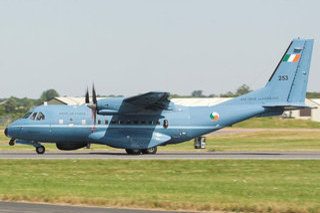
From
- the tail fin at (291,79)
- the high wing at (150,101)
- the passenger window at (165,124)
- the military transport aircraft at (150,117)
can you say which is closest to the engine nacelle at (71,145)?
the military transport aircraft at (150,117)

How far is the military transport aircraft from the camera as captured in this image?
36594 mm

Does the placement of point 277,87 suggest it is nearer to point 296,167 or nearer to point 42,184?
point 296,167

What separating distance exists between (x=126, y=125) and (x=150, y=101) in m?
3.04

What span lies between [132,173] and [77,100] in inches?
4054

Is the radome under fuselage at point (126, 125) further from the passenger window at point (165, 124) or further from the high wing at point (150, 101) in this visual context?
the high wing at point (150, 101)

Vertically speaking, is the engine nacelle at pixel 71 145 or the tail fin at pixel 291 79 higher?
the tail fin at pixel 291 79

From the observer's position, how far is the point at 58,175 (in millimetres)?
24406

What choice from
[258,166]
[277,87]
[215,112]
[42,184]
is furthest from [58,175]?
[277,87]

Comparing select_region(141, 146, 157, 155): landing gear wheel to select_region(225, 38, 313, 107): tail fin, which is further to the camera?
select_region(141, 146, 157, 155): landing gear wheel

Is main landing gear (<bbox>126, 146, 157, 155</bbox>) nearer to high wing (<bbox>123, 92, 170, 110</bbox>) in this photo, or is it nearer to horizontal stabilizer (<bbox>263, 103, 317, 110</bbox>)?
high wing (<bbox>123, 92, 170, 110</bbox>)

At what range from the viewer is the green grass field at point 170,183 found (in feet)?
54.7

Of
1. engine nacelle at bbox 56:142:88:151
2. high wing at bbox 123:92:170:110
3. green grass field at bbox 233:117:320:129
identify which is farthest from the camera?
green grass field at bbox 233:117:320:129

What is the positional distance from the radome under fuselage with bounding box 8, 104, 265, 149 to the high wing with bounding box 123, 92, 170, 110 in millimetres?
884

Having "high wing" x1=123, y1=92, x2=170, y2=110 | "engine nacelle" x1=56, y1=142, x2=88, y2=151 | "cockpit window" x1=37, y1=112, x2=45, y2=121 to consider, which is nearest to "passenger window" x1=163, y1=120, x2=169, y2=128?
"high wing" x1=123, y1=92, x2=170, y2=110
